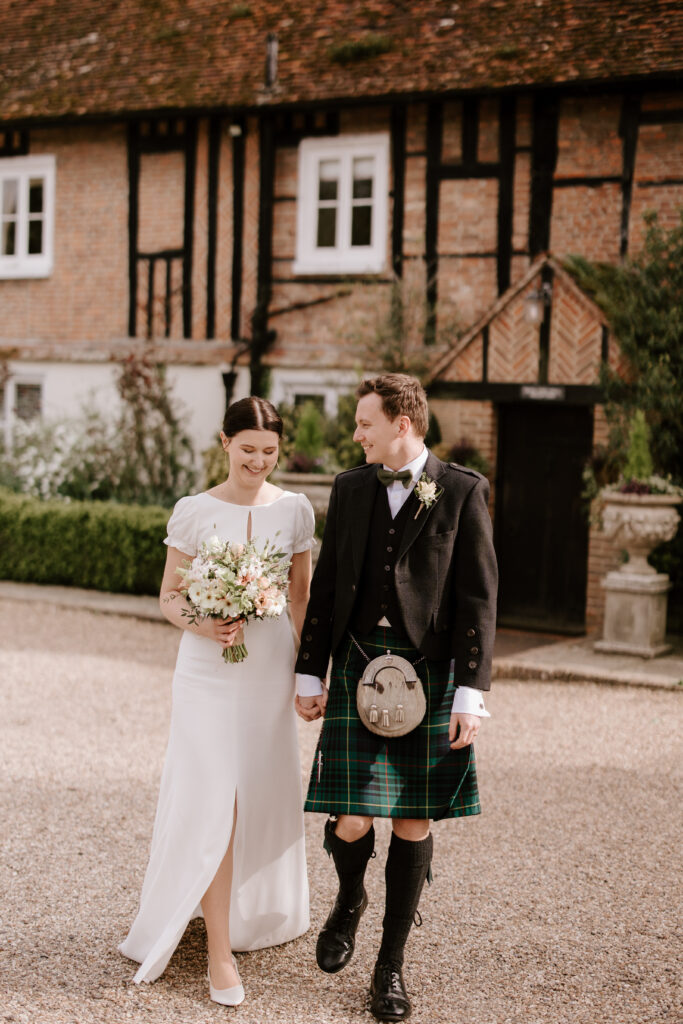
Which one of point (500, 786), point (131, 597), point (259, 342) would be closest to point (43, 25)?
point (259, 342)

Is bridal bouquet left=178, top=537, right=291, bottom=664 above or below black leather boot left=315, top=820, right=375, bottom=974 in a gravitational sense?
above

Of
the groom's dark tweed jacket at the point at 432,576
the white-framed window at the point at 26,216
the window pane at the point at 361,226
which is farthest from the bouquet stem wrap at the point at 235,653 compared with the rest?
the white-framed window at the point at 26,216

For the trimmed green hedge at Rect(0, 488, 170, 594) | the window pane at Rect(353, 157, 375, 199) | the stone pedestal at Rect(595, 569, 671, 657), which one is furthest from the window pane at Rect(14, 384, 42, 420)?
the stone pedestal at Rect(595, 569, 671, 657)

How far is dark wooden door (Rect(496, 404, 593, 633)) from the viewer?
11.1 metres

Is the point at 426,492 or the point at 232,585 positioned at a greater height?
the point at 426,492

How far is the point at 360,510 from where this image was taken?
367 centimetres

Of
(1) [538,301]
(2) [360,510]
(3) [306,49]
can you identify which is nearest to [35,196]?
(3) [306,49]

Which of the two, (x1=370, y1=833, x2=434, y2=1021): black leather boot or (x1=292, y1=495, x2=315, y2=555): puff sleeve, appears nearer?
(x1=370, y1=833, x2=434, y2=1021): black leather boot

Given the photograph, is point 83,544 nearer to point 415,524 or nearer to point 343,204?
point 343,204

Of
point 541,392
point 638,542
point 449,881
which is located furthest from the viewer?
point 541,392

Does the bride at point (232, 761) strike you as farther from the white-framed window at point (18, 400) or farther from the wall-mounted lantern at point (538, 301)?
the white-framed window at point (18, 400)

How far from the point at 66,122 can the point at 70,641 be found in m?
6.67

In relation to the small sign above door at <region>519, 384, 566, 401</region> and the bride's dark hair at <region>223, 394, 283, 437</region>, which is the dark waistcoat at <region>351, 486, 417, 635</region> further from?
the small sign above door at <region>519, 384, 566, 401</region>

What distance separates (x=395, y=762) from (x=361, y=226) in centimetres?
966
